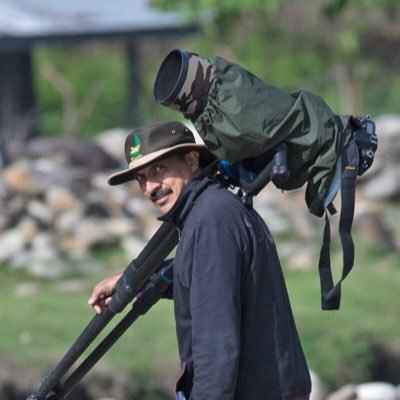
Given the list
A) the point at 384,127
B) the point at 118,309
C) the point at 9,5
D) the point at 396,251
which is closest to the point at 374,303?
the point at 396,251

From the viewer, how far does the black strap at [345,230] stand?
10.5 feet

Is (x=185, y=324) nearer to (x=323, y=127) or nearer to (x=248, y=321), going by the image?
(x=248, y=321)

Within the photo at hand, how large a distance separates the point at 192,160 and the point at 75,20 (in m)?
16.0

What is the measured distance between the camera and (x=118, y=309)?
11.3 ft

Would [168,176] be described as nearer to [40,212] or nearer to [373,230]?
[373,230]

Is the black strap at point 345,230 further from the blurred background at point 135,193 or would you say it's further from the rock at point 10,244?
the rock at point 10,244

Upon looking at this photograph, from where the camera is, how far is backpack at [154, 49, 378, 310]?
10.3 ft

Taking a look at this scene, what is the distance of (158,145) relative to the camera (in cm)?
342

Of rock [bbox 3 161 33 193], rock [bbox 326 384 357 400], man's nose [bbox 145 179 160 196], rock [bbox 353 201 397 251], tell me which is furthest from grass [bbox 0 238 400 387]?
man's nose [bbox 145 179 160 196]

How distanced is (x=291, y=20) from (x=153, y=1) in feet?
33.9

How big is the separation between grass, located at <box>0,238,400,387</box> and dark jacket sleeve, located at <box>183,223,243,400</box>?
14.1 feet

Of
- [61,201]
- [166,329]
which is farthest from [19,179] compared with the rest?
[166,329]

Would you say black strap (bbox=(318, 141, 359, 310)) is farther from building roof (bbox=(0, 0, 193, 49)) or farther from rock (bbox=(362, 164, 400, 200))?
building roof (bbox=(0, 0, 193, 49))

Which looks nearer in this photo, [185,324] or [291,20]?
[185,324]
